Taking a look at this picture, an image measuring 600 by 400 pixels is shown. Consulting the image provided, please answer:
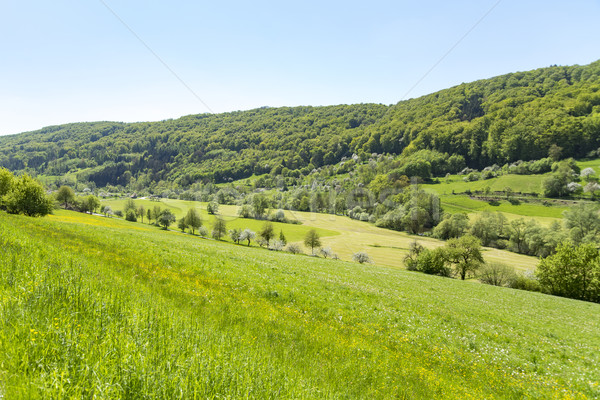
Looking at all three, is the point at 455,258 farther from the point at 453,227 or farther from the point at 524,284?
the point at 453,227

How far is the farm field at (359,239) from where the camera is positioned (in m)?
86.1

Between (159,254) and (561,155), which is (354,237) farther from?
(561,155)

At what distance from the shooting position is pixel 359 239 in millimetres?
113375

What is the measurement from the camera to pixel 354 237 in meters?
116

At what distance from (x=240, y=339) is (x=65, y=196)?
457ft

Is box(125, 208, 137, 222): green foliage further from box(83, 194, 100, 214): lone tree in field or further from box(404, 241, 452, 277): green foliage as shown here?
box(404, 241, 452, 277): green foliage

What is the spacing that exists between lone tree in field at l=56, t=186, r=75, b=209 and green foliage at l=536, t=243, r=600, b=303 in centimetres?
15507

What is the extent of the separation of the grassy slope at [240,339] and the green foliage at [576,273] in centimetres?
3650

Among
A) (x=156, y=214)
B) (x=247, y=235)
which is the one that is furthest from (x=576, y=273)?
(x=156, y=214)

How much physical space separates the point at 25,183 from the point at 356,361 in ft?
228

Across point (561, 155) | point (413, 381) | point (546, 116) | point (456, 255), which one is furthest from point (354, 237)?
point (546, 116)

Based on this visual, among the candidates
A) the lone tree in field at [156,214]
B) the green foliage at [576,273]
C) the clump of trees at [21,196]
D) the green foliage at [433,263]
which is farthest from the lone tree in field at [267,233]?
the green foliage at [576,273]

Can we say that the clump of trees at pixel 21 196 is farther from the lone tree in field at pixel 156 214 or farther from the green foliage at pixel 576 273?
the green foliage at pixel 576 273

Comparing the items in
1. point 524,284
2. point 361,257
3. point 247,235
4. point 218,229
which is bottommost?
point 361,257
